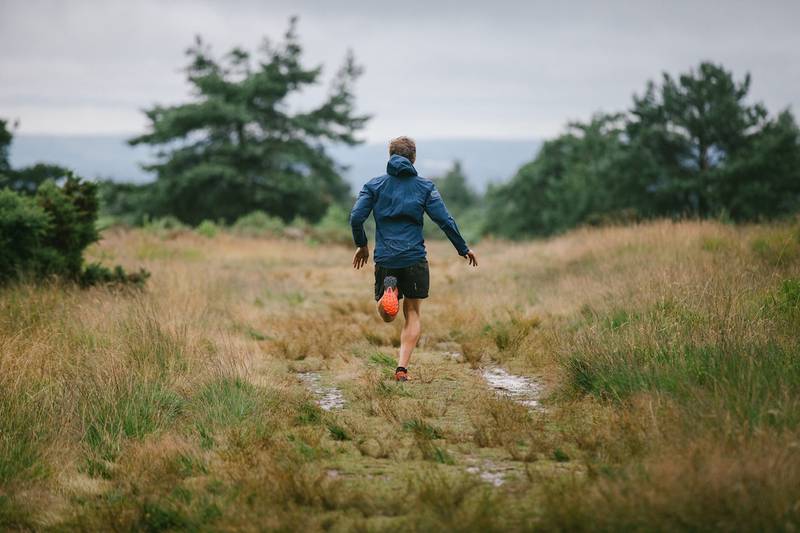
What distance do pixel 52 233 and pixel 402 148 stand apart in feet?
19.3

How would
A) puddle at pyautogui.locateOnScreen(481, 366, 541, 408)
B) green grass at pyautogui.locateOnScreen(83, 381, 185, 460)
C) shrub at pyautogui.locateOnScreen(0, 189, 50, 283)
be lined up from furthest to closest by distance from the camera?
shrub at pyautogui.locateOnScreen(0, 189, 50, 283) < puddle at pyautogui.locateOnScreen(481, 366, 541, 408) < green grass at pyautogui.locateOnScreen(83, 381, 185, 460)

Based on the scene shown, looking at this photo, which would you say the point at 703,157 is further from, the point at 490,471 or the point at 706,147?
the point at 490,471

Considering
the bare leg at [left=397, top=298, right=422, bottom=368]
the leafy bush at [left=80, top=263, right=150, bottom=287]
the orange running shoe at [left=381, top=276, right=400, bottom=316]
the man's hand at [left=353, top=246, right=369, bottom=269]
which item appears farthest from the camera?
the leafy bush at [left=80, top=263, right=150, bottom=287]

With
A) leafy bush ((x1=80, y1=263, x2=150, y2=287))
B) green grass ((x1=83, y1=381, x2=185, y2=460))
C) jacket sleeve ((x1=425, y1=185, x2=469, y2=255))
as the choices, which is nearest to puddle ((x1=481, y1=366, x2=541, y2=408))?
jacket sleeve ((x1=425, y1=185, x2=469, y2=255))

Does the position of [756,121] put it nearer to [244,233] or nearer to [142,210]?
[244,233]

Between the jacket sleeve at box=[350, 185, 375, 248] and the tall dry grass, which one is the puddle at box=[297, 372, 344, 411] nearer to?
the tall dry grass

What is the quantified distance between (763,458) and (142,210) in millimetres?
37211

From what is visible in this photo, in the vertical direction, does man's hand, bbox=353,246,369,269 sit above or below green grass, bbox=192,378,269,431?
above

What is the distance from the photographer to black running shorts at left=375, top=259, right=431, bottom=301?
687 centimetres

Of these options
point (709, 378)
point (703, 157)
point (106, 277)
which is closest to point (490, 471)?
point (709, 378)

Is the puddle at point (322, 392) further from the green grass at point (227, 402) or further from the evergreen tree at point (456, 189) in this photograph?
the evergreen tree at point (456, 189)

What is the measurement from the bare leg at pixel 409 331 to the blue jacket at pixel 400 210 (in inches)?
18.4

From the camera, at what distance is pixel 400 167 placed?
22.1 feet

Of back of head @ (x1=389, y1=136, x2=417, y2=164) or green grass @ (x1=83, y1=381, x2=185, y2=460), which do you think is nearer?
green grass @ (x1=83, y1=381, x2=185, y2=460)
